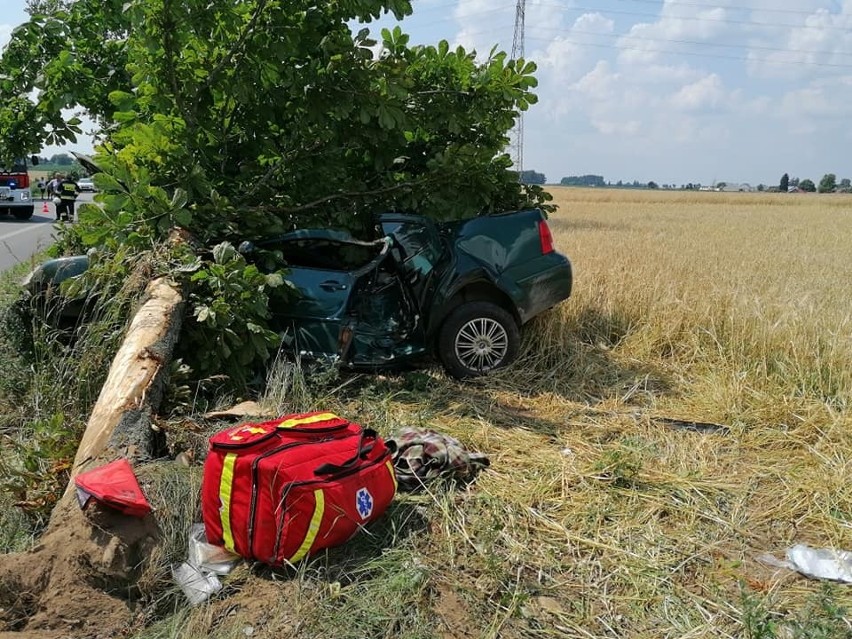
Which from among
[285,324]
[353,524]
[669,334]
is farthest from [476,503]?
[669,334]

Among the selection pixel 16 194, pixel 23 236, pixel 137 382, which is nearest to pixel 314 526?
pixel 137 382

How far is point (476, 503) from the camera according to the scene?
11.8 ft

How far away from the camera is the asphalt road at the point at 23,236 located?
40.9 ft

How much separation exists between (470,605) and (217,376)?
245 cm

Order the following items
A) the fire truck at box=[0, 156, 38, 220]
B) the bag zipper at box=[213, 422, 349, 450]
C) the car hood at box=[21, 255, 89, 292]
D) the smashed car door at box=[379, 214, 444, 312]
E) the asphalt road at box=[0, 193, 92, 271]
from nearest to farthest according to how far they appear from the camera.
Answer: the bag zipper at box=[213, 422, 349, 450] → the car hood at box=[21, 255, 89, 292] → the smashed car door at box=[379, 214, 444, 312] → the asphalt road at box=[0, 193, 92, 271] → the fire truck at box=[0, 156, 38, 220]

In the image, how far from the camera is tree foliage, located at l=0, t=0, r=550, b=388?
5.10 m

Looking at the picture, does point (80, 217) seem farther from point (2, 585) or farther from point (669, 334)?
point (669, 334)

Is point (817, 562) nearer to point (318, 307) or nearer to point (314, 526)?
point (314, 526)

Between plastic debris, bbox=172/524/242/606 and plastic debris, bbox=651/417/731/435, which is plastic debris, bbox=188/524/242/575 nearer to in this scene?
plastic debris, bbox=172/524/242/606

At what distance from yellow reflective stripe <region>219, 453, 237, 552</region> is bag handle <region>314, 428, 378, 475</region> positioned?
1.21 ft

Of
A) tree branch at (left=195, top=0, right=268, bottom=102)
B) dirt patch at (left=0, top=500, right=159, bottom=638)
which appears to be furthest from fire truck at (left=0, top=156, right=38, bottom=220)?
dirt patch at (left=0, top=500, right=159, bottom=638)

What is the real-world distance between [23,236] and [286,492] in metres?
17.6

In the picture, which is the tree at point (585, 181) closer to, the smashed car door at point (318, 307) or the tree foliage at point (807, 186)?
the tree foliage at point (807, 186)

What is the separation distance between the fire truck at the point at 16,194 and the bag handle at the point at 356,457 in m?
24.1
